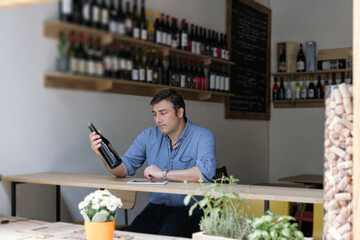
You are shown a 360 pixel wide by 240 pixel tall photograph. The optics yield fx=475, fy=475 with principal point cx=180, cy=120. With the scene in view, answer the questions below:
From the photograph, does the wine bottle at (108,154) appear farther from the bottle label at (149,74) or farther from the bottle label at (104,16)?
the bottle label at (104,16)

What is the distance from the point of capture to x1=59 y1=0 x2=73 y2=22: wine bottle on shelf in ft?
3.56

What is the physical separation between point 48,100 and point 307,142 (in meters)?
3.90

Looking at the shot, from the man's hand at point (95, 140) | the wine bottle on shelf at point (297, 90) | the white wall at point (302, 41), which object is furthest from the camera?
the wine bottle on shelf at point (297, 90)

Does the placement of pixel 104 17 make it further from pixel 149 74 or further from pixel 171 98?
pixel 171 98

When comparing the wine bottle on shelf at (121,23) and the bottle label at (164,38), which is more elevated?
the bottle label at (164,38)

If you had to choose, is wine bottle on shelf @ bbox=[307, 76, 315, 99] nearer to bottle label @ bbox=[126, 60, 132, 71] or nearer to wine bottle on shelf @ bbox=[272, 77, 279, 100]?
wine bottle on shelf @ bbox=[272, 77, 279, 100]

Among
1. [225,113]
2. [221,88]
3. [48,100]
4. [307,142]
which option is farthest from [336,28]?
[48,100]

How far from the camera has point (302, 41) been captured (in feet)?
15.8

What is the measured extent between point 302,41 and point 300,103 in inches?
24.8

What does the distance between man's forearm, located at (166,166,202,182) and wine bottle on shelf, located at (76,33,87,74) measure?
125cm

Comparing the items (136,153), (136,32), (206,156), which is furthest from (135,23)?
(136,153)

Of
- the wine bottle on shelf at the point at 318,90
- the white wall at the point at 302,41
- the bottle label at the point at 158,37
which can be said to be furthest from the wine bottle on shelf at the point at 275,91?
the bottle label at the point at 158,37

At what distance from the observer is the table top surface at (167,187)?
1.78m

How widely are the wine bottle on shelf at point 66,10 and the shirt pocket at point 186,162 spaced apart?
4.87 ft
